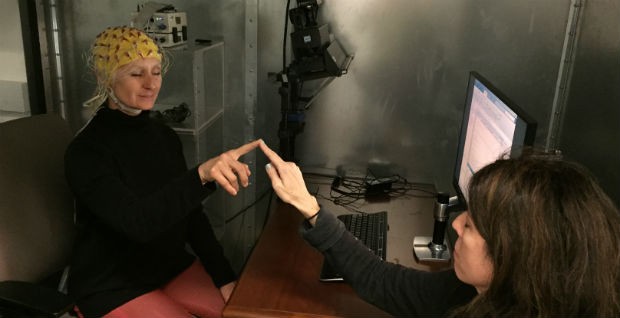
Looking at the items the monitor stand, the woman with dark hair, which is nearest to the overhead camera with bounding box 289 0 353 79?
the monitor stand

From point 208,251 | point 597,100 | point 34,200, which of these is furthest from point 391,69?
point 34,200

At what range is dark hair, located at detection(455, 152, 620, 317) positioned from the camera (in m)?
0.81

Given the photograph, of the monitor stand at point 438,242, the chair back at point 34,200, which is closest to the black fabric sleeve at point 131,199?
the chair back at point 34,200

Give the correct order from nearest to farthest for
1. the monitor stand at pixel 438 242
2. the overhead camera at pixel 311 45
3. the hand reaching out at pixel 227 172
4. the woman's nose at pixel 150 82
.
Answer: the hand reaching out at pixel 227 172 < the monitor stand at pixel 438 242 < the woman's nose at pixel 150 82 < the overhead camera at pixel 311 45

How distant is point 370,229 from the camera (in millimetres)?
1555

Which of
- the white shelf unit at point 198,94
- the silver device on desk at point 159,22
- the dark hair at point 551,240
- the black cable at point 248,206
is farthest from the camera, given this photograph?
the black cable at point 248,206

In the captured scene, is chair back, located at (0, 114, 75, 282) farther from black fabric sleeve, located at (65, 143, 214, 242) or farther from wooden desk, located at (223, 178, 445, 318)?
wooden desk, located at (223, 178, 445, 318)

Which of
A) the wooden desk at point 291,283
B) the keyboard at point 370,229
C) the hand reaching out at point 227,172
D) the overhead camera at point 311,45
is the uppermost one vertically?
the overhead camera at point 311,45

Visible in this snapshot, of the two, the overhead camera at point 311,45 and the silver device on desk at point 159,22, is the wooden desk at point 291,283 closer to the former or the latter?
the overhead camera at point 311,45

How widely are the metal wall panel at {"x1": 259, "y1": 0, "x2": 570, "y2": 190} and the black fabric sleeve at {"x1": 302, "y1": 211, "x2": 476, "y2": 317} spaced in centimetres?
100

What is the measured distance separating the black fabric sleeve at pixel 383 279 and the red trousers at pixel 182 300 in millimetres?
497

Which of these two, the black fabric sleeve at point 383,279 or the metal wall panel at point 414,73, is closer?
the black fabric sleeve at point 383,279

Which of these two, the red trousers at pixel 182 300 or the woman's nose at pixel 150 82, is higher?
the woman's nose at pixel 150 82

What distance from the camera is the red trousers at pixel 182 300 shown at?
1.44 metres
